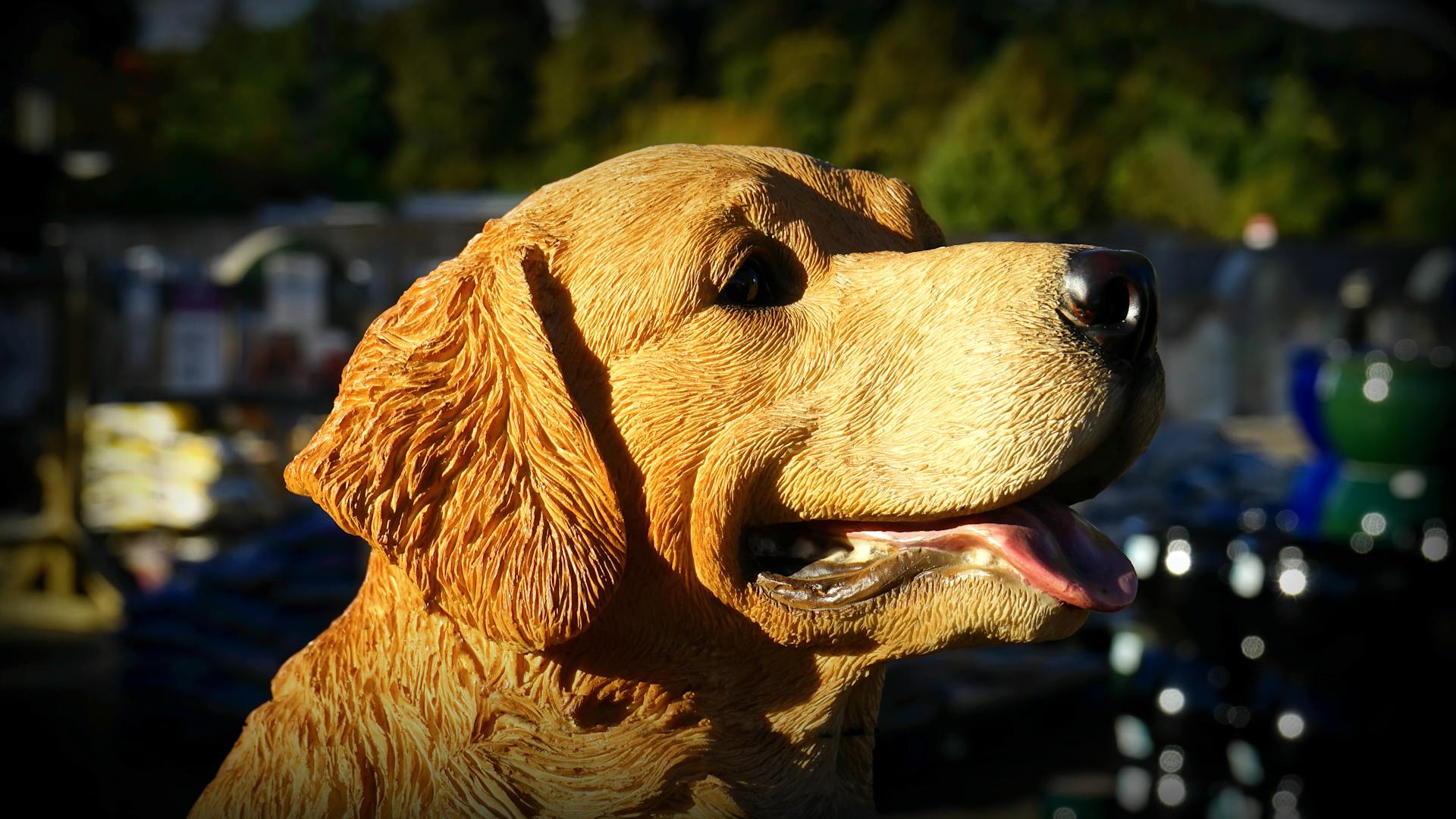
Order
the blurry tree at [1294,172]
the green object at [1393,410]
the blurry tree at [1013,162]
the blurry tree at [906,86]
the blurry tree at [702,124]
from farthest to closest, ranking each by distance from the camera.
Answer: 1. the blurry tree at [906,86]
2. the blurry tree at [702,124]
3. the blurry tree at [1294,172]
4. the blurry tree at [1013,162]
5. the green object at [1393,410]

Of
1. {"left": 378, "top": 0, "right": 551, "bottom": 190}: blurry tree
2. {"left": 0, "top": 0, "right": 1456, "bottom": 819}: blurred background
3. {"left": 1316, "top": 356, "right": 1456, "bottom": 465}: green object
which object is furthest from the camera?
{"left": 378, "top": 0, "right": 551, "bottom": 190}: blurry tree

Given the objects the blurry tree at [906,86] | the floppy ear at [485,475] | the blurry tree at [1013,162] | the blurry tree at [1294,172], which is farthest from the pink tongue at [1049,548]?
the blurry tree at [1294,172]

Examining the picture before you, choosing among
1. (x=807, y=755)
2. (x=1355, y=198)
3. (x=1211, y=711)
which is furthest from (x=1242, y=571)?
(x=1355, y=198)

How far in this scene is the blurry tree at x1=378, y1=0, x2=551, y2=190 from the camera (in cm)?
3991

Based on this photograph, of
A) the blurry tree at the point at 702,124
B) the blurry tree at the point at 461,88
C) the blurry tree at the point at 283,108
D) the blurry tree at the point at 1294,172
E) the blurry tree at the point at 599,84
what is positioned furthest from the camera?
the blurry tree at the point at 461,88

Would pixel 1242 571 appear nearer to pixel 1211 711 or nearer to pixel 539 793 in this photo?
pixel 1211 711

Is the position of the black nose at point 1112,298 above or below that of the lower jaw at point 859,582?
above

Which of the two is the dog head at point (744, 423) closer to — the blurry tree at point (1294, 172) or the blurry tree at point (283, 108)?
the blurry tree at point (1294, 172)

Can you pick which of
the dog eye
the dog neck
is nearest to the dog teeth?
the dog neck

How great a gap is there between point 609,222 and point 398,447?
37 cm

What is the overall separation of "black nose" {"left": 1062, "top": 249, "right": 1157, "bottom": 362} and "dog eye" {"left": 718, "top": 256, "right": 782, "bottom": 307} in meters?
0.35

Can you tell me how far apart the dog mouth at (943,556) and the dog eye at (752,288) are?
0.27 metres

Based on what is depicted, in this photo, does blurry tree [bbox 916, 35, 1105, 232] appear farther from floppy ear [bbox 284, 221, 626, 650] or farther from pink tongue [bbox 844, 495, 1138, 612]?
floppy ear [bbox 284, 221, 626, 650]

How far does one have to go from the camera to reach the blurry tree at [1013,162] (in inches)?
1104
